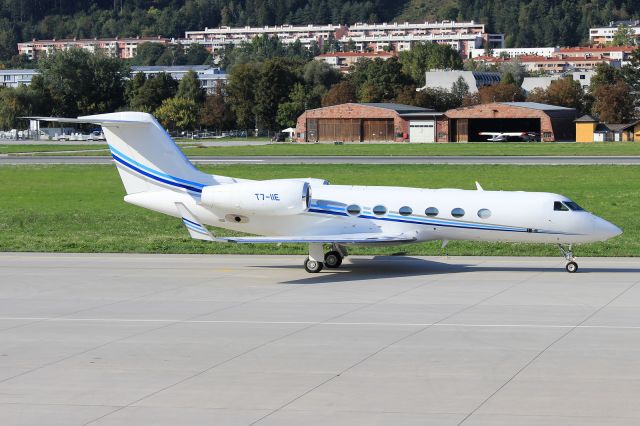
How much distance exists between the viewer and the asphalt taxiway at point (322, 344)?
16531 millimetres

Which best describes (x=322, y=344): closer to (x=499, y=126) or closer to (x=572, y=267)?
(x=572, y=267)

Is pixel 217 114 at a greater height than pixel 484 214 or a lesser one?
greater

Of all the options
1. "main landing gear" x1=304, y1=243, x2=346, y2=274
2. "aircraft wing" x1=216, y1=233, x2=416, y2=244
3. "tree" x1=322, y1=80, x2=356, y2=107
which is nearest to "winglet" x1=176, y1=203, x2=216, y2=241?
"aircraft wing" x1=216, y1=233, x2=416, y2=244

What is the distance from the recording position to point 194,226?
29734 millimetres

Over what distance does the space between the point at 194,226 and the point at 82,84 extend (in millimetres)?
147970

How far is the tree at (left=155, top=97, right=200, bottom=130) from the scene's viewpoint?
168250 mm

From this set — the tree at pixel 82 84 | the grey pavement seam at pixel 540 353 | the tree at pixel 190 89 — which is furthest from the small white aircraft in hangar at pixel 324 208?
the tree at pixel 190 89

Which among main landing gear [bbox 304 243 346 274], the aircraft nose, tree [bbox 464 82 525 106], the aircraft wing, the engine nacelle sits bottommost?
main landing gear [bbox 304 243 346 274]

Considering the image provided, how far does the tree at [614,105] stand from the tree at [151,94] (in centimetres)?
6688

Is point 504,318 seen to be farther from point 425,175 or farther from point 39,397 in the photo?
point 425,175

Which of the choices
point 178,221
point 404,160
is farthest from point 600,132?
point 178,221

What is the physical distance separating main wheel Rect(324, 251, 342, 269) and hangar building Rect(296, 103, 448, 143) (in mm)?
109749

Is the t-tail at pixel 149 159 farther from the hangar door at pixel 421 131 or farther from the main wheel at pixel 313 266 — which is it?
the hangar door at pixel 421 131

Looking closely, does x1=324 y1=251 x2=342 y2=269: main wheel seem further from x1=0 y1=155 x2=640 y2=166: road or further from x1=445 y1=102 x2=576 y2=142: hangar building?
x1=445 y1=102 x2=576 y2=142: hangar building
